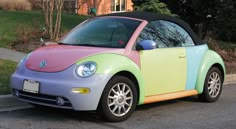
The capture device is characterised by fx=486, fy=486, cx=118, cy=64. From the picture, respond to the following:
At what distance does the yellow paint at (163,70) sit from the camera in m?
7.07

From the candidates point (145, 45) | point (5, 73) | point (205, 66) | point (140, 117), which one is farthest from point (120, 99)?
point (5, 73)

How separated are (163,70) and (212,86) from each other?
1.37 metres

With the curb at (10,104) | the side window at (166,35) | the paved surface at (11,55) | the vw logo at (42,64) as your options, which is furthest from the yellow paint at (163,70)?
the paved surface at (11,55)

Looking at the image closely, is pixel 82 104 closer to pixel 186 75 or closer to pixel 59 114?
pixel 59 114

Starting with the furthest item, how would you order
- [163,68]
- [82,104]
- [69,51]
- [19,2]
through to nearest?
[19,2] → [163,68] → [69,51] → [82,104]

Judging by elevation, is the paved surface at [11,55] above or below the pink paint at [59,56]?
below

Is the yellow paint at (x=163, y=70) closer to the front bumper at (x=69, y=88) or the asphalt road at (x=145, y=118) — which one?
the asphalt road at (x=145, y=118)

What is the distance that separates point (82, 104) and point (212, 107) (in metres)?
2.68

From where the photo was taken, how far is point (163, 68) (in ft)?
24.0

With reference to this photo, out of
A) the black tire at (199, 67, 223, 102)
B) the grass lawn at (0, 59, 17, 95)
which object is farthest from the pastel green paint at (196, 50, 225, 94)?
the grass lawn at (0, 59, 17, 95)

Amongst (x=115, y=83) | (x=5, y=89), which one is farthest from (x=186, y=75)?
(x=5, y=89)

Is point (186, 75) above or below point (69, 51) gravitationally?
below

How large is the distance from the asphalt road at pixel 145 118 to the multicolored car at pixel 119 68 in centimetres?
24

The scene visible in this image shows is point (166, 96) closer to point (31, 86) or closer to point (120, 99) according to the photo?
point (120, 99)
